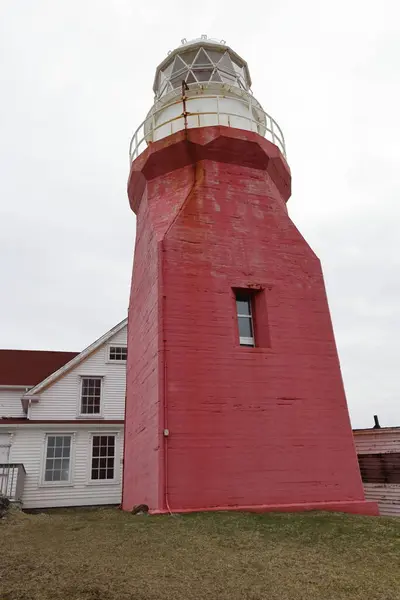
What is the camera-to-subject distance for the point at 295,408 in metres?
8.90

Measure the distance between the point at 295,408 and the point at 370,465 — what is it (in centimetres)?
559

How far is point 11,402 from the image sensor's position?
2103 centimetres

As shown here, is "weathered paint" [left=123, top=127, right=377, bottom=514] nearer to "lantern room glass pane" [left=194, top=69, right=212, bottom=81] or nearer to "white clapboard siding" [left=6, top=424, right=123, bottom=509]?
"lantern room glass pane" [left=194, top=69, right=212, bottom=81]

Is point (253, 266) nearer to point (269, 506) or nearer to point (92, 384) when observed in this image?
point (269, 506)

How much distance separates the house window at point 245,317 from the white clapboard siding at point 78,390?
1232cm

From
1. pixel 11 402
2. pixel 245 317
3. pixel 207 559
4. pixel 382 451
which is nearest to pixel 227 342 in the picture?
pixel 245 317

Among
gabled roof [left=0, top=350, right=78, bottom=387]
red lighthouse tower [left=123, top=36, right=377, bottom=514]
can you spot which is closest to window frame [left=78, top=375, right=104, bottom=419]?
gabled roof [left=0, top=350, right=78, bottom=387]

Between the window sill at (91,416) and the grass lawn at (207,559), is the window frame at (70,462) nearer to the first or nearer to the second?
the window sill at (91,416)

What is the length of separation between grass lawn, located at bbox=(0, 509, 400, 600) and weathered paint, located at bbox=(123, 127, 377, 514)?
1.10 meters

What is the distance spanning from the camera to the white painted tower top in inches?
485

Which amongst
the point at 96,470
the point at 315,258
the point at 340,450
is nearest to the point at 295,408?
the point at 340,450

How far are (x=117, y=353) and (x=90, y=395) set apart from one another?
2.34 metres

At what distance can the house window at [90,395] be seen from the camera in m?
20.3

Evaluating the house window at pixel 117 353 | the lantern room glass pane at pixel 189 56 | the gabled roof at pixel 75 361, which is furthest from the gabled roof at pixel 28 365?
the lantern room glass pane at pixel 189 56
